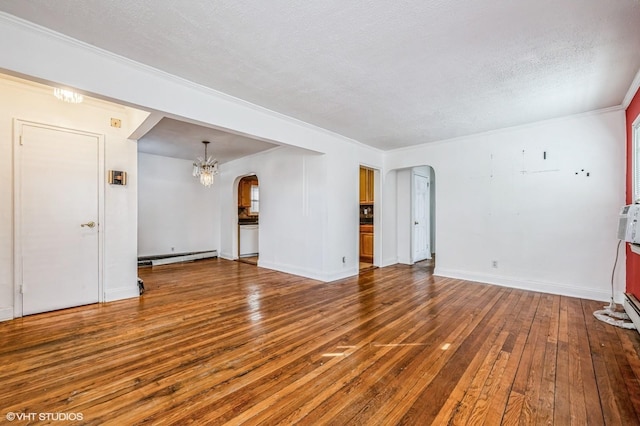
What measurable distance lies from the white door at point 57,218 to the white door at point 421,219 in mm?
5894

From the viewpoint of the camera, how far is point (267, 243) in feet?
19.9

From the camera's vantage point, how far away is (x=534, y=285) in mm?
4309

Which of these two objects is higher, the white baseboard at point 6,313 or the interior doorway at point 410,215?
the interior doorway at point 410,215

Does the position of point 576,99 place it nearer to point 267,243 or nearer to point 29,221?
point 267,243

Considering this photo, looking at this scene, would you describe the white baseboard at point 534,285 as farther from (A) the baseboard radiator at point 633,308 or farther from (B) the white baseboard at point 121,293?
(B) the white baseboard at point 121,293

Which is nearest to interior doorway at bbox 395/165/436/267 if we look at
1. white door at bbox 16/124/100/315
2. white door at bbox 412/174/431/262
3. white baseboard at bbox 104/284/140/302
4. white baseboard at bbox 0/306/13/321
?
white door at bbox 412/174/431/262

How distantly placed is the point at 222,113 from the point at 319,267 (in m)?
2.93

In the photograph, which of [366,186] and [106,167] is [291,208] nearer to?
[366,186]

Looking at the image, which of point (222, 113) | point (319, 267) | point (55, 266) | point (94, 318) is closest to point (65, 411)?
point (94, 318)

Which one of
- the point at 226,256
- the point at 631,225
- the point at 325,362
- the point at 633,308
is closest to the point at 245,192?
the point at 226,256

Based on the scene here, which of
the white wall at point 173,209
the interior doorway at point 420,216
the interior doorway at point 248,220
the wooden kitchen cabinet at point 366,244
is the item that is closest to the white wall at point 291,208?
the interior doorway at point 248,220

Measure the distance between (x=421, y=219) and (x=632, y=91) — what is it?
165 inches

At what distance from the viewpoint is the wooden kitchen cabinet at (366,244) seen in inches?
270

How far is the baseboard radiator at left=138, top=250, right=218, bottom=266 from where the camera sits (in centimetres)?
626
